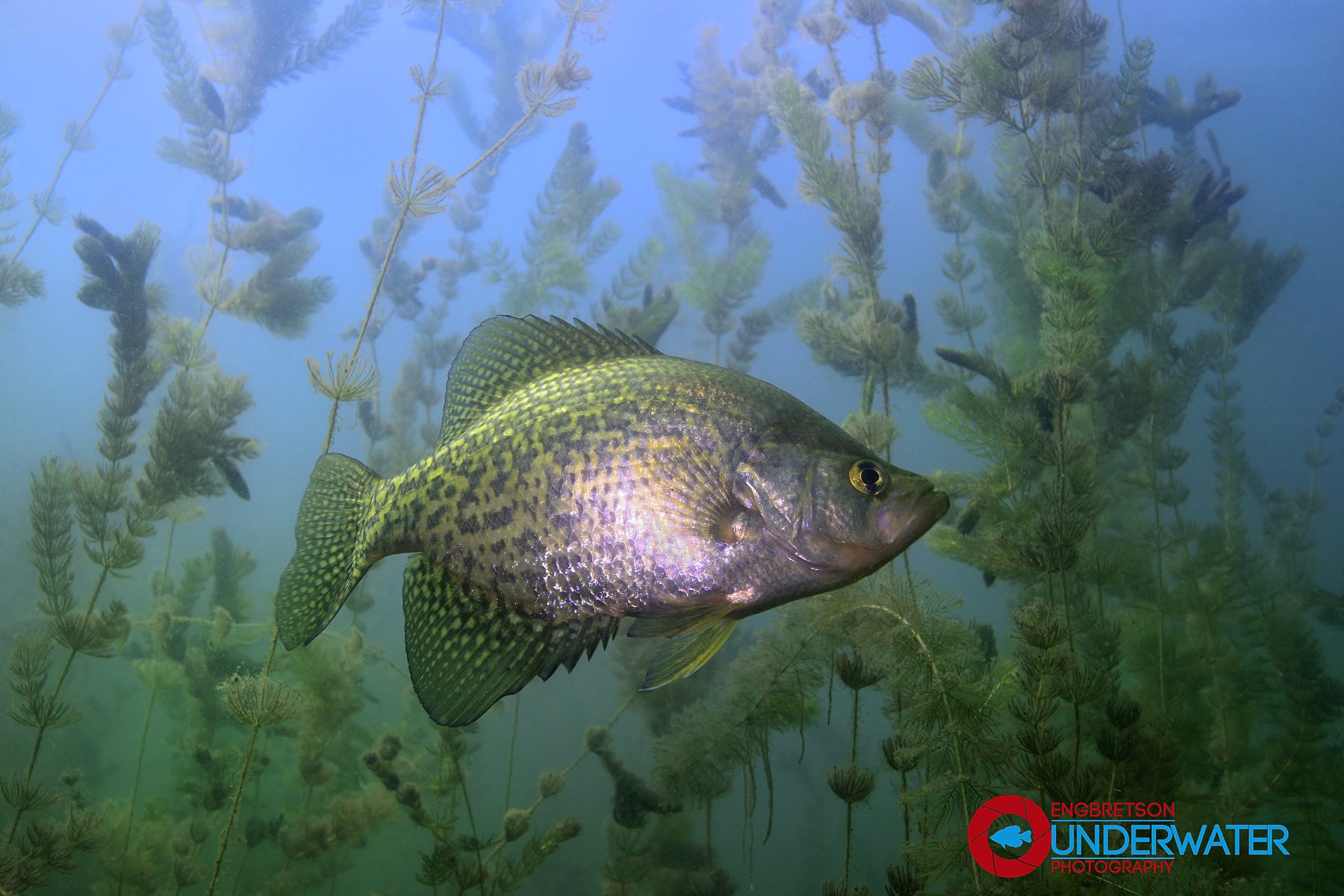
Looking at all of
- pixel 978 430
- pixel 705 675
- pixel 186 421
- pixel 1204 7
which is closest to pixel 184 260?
pixel 186 421

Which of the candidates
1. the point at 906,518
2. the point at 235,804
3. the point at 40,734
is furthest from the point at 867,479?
the point at 40,734

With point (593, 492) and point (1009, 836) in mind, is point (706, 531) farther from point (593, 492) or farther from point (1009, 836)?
point (1009, 836)

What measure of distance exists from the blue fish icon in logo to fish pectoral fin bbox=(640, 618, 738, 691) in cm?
248

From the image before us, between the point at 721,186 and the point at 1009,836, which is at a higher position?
the point at 721,186

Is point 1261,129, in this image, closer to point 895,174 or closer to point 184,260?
point 895,174

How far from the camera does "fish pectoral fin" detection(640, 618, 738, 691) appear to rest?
1.40 meters

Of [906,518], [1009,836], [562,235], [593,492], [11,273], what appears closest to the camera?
[906,518]

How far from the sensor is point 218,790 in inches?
215

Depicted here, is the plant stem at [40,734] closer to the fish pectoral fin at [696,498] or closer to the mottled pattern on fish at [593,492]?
the mottled pattern on fish at [593,492]

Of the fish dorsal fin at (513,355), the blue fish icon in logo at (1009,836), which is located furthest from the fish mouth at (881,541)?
the blue fish icon in logo at (1009,836)

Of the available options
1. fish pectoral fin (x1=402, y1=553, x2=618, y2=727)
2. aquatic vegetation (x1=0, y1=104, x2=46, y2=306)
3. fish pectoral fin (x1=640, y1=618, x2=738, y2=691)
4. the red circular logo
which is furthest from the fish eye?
aquatic vegetation (x1=0, y1=104, x2=46, y2=306)

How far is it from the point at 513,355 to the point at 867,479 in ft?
3.85

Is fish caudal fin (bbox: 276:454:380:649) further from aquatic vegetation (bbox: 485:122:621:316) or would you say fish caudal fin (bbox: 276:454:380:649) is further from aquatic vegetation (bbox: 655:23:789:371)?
aquatic vegetation (bbox: 485:122:621:316)

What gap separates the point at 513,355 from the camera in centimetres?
197
